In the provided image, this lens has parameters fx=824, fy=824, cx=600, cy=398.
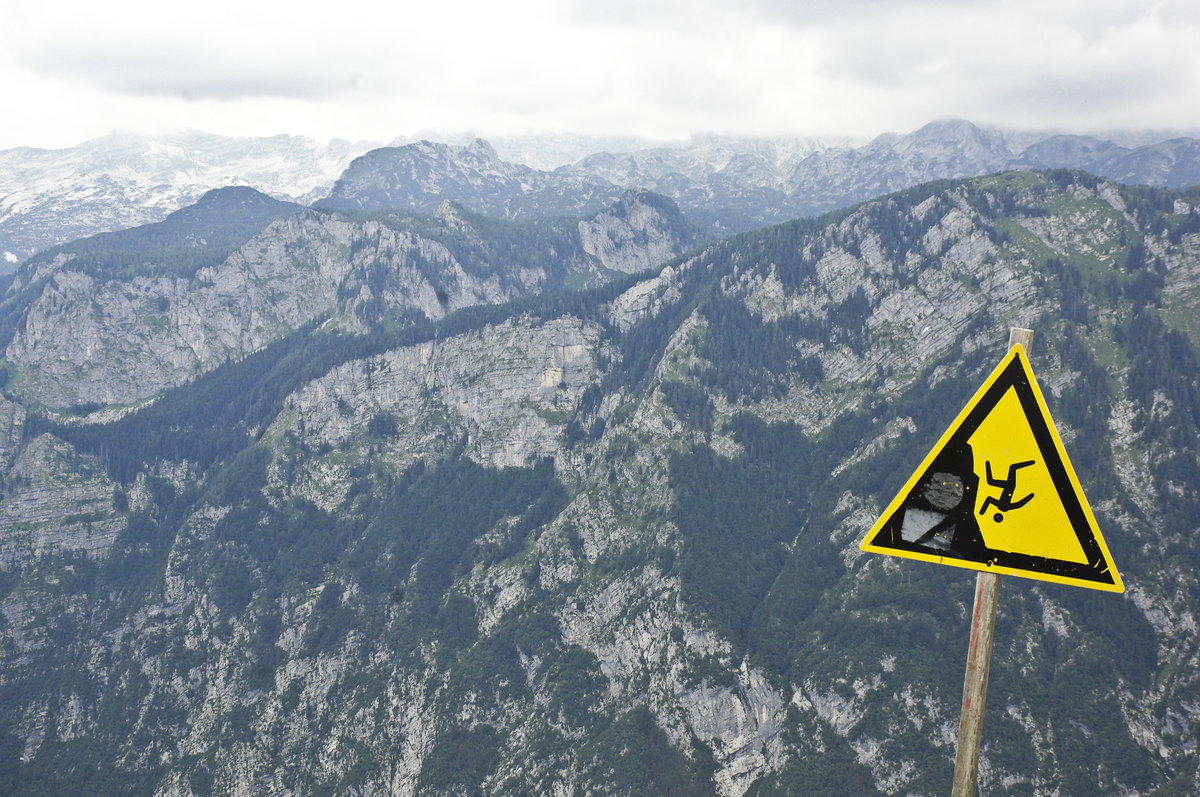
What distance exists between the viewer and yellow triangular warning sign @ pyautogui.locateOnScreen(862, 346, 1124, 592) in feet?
42.3

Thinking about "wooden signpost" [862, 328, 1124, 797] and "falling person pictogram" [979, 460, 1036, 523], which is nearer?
"wooden signpost" [862, 328, 1124, 797]

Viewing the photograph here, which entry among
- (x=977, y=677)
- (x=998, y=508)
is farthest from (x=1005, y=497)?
(x=977, y=677)

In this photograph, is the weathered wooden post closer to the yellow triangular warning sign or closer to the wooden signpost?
the wooden signpost

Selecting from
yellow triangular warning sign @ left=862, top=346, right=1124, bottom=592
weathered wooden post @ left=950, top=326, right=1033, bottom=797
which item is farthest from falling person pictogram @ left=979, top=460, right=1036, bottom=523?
weathered wooden post @ left=950, top=326, right=1033, bottom=797

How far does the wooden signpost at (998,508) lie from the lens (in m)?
12.9

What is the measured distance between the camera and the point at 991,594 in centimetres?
1297

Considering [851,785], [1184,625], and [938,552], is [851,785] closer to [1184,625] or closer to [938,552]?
[1184,625]

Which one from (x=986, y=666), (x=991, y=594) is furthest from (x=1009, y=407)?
(x=986, y=666)

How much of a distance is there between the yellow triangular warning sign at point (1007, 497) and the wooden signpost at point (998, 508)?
0.6 inches

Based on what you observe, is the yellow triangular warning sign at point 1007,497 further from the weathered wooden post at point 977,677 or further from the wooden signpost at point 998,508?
Result: the weathered wooden post at point 977,677

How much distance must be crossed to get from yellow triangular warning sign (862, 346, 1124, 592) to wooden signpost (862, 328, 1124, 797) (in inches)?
0.6

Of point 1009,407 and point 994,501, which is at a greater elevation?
point 1009,407

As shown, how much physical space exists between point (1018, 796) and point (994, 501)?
208746 mm

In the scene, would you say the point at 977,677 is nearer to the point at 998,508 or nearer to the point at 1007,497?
the point at 998,508
